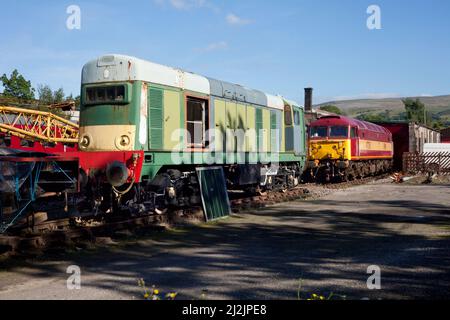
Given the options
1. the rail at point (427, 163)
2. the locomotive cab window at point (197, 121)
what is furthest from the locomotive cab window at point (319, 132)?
the locomotive cab window at point (197, 121)

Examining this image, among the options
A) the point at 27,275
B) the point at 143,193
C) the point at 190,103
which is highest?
the point at 190,103

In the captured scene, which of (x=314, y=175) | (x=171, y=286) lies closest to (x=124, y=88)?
(x=171, y=286)

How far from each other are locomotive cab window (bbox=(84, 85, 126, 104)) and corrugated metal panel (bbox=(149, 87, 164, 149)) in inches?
28.1

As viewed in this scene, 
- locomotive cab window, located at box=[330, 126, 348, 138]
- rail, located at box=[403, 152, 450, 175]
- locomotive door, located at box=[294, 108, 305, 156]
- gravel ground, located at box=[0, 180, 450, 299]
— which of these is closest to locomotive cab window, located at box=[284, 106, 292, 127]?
locomotive door, located at box=[294, 108, 305, 156]

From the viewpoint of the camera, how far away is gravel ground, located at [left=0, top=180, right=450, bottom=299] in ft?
21.5

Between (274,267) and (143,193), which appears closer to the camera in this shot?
(274,267)

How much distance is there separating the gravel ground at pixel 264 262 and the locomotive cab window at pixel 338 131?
14330 mm

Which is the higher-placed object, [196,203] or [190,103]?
[190,103]

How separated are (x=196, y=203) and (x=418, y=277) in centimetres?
840

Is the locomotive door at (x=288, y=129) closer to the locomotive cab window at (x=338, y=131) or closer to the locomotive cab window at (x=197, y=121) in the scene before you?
the locomotive cab window at (x=197, y=121)

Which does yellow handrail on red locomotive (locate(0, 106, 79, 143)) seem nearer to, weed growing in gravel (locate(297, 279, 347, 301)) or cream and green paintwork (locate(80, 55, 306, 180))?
cream and green paintwork (locate(80, 55, 306, 180))

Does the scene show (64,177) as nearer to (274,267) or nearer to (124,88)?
(124,88)

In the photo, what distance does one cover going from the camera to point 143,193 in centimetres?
1241
